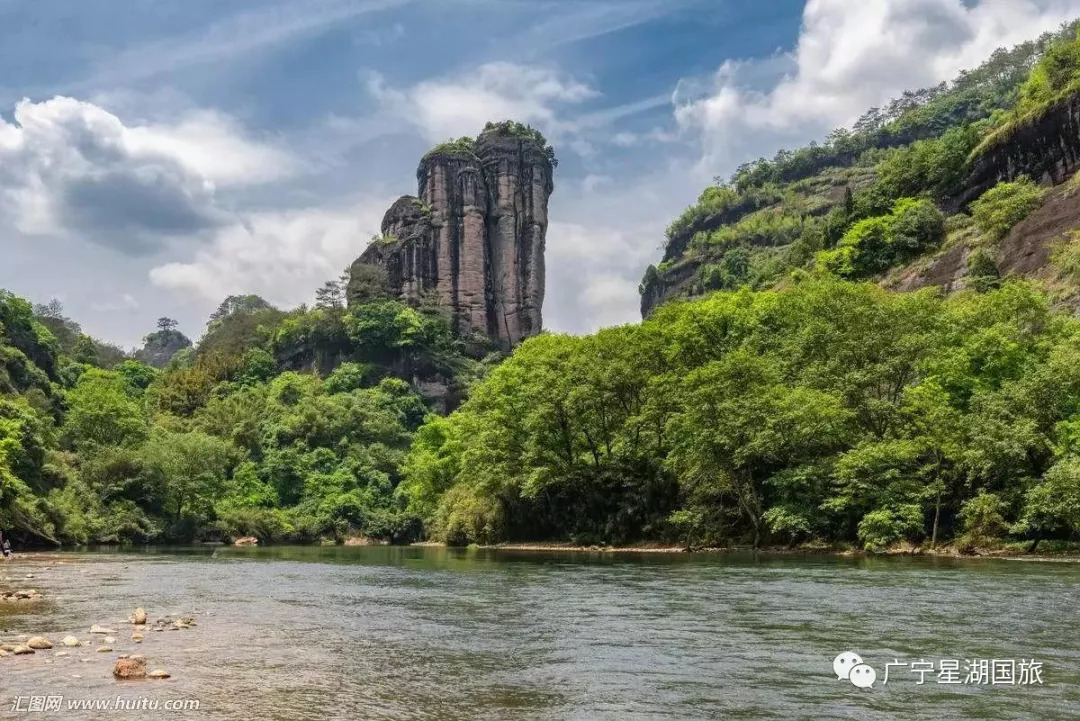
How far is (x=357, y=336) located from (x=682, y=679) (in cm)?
13139

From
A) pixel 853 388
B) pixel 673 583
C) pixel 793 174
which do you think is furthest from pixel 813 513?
pixel 793 174

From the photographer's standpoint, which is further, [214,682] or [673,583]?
[673,583]

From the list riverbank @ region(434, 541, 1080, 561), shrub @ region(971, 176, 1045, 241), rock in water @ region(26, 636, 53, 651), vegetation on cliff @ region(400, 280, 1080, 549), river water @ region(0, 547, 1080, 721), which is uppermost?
shrub @ region(971, 176, 1045, 241)

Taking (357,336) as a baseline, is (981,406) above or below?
below

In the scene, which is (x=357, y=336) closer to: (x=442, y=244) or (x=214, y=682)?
(x=442, y=244)

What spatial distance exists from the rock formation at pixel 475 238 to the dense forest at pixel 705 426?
33.8 metres

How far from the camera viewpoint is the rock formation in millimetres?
162000

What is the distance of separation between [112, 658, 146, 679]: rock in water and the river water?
171 mm

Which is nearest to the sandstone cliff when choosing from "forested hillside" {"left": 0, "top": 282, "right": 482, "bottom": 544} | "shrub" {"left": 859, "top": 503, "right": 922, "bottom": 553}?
"shrub" {"left": 859, "top": 503, "right": 922, "bottom": 553}

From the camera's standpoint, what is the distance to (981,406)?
43.7 metres

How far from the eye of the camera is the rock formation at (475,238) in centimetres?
16200

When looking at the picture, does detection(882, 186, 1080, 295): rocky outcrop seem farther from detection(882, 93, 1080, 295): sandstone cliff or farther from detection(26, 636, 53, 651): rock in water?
detection(26, 636, 53, 651): rock in water

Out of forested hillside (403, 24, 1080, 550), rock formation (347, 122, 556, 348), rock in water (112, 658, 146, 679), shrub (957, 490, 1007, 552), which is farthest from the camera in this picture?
rock formation (347, 122, 556, 348)

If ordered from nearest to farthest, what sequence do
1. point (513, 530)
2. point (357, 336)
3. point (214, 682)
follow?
1. point (214, 682)
2. point (513, 530)
3. point (357, 336)
